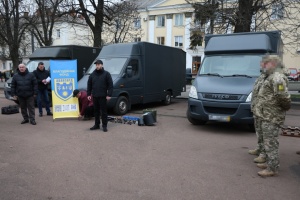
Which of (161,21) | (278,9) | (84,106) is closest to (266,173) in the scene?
(84,106)

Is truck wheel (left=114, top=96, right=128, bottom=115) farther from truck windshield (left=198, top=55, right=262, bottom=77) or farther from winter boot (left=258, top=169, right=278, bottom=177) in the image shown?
winter boot (left=258, top=169, right=278, bottom=177)

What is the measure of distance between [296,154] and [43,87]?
8440 mm

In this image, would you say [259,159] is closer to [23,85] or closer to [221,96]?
[221,96]

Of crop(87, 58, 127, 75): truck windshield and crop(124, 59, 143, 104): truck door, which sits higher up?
crop(87, 58, 127, 75): truck windshield

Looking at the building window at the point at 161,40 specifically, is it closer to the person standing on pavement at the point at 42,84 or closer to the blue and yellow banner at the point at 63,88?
the person standing on pavement at the point at 42,84

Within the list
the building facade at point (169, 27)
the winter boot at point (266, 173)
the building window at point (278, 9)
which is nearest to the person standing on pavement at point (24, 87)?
the winter boot at point (266, 173)

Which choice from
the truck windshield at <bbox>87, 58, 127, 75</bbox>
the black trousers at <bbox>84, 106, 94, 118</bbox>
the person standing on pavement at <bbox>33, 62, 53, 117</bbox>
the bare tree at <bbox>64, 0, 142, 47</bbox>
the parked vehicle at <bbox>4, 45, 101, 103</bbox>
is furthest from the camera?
the bare tree at <bbox>64, 0, 142, 47</bbox>

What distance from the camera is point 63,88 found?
33.7 feet

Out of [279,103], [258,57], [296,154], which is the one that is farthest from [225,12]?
[279,103]

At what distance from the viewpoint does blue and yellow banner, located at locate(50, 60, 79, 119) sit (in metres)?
10.1

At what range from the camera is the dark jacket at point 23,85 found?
30.1ft

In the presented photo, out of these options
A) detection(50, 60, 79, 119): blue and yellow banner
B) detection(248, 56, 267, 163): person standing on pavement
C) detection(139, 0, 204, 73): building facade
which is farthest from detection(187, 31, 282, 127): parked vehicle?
detection(139, 0, 204, 73): building facade

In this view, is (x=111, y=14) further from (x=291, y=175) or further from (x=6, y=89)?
(x=291, y=175)

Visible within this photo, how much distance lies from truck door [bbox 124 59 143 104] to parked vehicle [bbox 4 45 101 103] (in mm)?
3225
